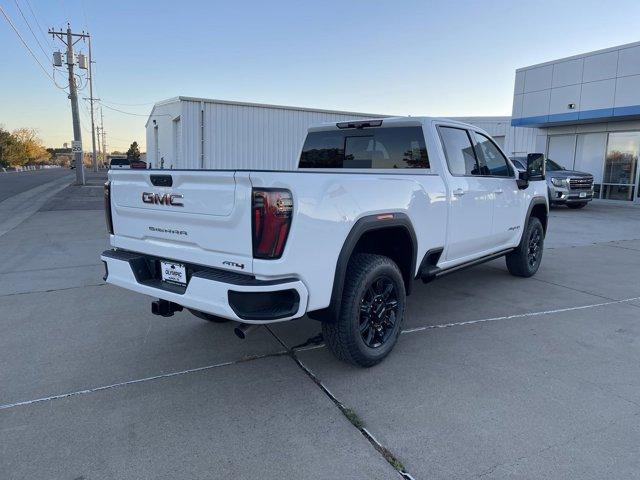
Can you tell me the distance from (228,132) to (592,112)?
47.7 ft

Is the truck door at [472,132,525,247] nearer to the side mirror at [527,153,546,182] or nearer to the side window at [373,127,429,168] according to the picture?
the side mirror at [527,153,546,182]

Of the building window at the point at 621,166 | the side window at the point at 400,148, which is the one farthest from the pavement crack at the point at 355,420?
the building window at the point at 621,166

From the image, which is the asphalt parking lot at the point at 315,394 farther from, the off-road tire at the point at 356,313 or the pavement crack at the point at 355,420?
the off-road tire at the point at 356,313

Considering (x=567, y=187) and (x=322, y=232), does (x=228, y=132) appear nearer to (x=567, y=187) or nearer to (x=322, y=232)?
(x=567, y=187)

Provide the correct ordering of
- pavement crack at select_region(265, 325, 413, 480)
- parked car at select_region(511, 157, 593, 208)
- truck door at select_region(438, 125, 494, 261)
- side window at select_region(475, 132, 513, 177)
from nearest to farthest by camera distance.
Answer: pavement crack at select_region(265, 325, 413, 480) < truck door at select_region(438, 125, 494, 261) < side window at select_region(475, 132, 513, 177) < parked car at select_region(511, 157, 593, 208)

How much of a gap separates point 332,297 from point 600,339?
2791 millimetres

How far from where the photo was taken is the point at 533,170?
5.83 m

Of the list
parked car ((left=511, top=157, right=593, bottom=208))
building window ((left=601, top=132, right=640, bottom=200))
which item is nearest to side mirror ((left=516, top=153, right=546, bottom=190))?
parked car ((left=511, top=157, right=593, bottom=208))

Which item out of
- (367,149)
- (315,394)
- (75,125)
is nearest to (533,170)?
(367,149)

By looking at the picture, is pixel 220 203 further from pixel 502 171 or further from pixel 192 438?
pixel 502 171

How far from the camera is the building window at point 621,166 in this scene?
1930 cm

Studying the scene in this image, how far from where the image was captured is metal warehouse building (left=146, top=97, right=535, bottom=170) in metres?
16.4

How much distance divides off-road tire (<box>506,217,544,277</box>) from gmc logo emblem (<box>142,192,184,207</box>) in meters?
4.72

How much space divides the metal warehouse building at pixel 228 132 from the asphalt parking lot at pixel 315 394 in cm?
1061
